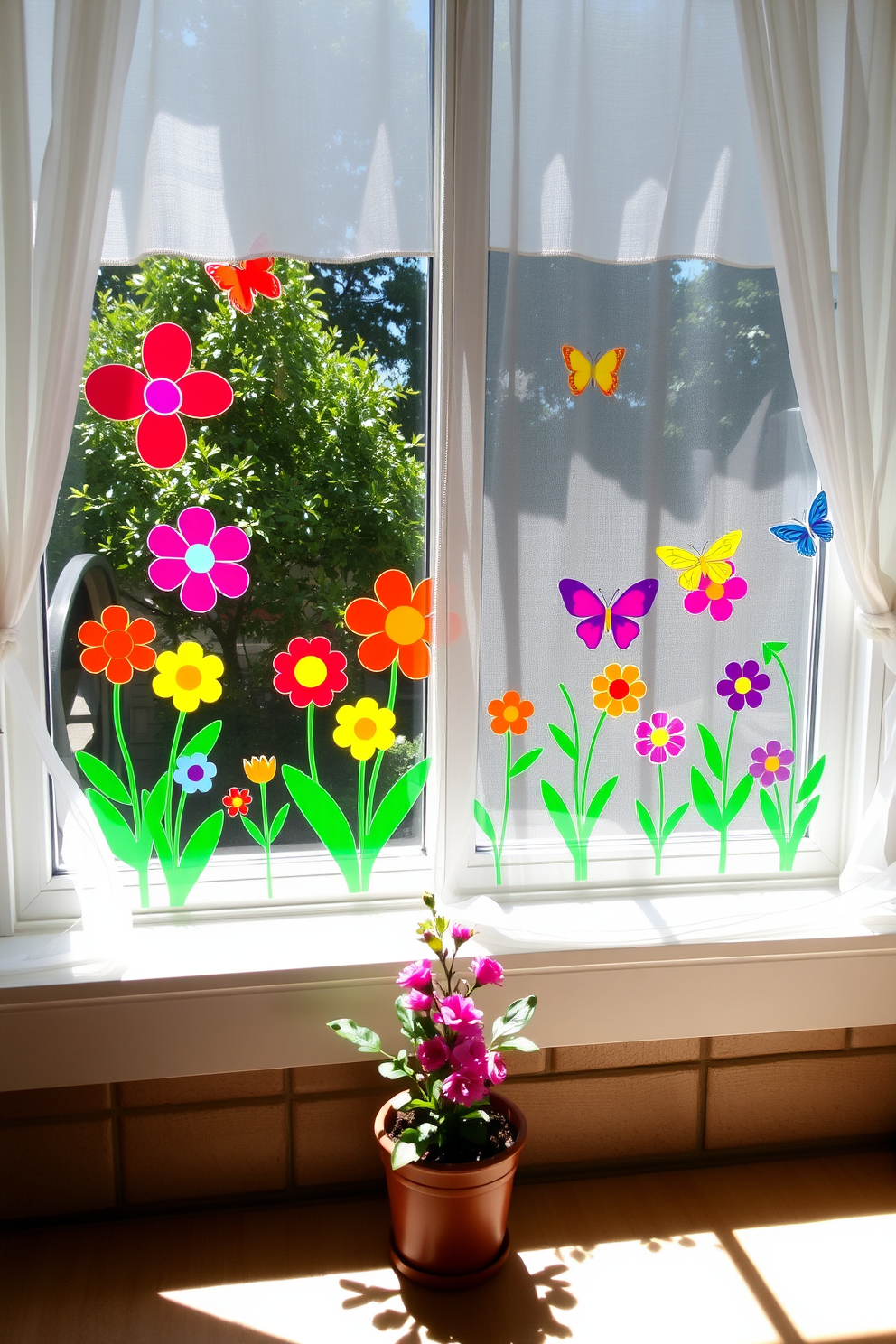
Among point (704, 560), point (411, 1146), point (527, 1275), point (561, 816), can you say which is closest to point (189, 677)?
point (561, 816)

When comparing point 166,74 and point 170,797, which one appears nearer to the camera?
point 166,74

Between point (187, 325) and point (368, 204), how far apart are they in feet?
1.08

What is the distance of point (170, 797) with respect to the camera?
1473 mm

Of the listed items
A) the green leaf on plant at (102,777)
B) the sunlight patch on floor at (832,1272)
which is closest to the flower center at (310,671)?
the green leaf on plant at (102,777)

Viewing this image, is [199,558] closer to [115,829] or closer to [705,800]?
[115,829]

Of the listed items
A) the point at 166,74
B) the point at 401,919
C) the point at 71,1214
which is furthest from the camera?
the point at 401,919

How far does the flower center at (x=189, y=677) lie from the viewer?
1.45 meters

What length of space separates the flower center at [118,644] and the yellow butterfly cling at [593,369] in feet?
2.66

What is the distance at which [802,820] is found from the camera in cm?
163

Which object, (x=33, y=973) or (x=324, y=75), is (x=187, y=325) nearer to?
(x=324, y=75)

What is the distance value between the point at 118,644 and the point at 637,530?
86 cm

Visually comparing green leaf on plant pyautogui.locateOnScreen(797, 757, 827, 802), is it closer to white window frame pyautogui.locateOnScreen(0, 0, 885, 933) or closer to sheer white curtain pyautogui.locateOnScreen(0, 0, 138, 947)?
white window frame pyautogui.locateOnScreen(0, 0, 885, 933)

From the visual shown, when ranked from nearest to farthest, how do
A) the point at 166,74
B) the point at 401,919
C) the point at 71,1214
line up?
the point at 166,74
the point at 71,1214
the point at 401,919

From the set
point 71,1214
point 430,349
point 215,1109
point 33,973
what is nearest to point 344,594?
point 430,349
